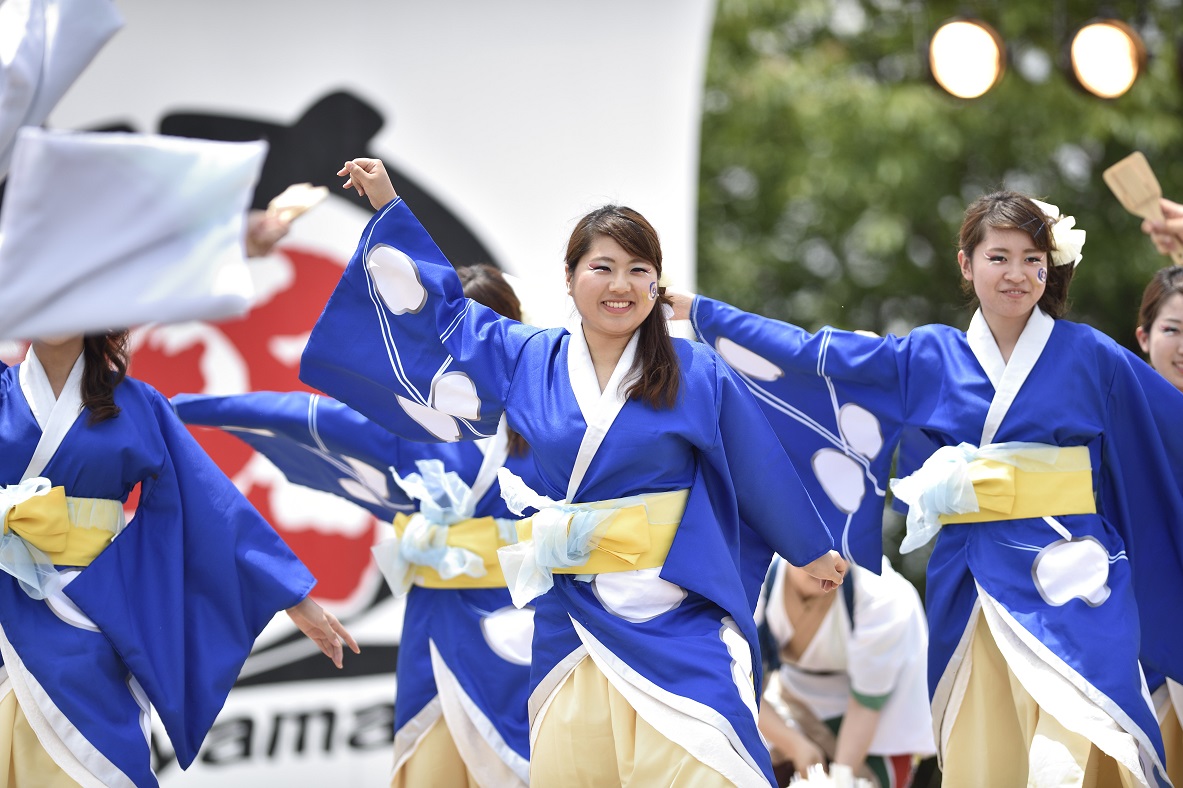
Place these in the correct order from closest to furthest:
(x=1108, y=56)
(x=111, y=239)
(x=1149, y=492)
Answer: (x=111, y=239) < (x=1149, y=492) < (x=1108, y=56)

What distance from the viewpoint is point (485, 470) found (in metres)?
3.84

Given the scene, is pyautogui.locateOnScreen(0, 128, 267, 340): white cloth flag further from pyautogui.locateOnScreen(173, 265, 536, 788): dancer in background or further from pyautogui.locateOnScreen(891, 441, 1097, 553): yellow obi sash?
pyautogui.locateOnScreen(891, 441, 1097, 553): yellow obi sash

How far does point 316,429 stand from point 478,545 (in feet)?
1.85

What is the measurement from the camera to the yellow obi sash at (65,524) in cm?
303

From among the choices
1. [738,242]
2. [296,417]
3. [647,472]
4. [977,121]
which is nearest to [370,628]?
[296,417]

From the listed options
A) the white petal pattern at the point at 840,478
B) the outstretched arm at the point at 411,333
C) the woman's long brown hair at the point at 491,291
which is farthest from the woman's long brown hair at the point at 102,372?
the white petal pattern at the point at 840,478

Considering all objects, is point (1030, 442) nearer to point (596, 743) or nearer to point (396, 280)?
point (596, 743)

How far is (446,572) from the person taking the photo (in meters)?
3.79

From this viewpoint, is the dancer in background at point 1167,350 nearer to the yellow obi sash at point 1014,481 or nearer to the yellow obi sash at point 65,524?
the yellow obi sash at point 1014,481

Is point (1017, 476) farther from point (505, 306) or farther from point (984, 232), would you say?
point (505, 306)

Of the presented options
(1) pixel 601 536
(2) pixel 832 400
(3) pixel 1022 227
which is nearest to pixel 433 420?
(1) pixel 601 536

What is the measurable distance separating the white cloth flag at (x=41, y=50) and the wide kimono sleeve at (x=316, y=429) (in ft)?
3.12

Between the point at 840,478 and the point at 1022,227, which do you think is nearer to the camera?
the point at 1022,227

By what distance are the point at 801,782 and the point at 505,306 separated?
1.51 meters
